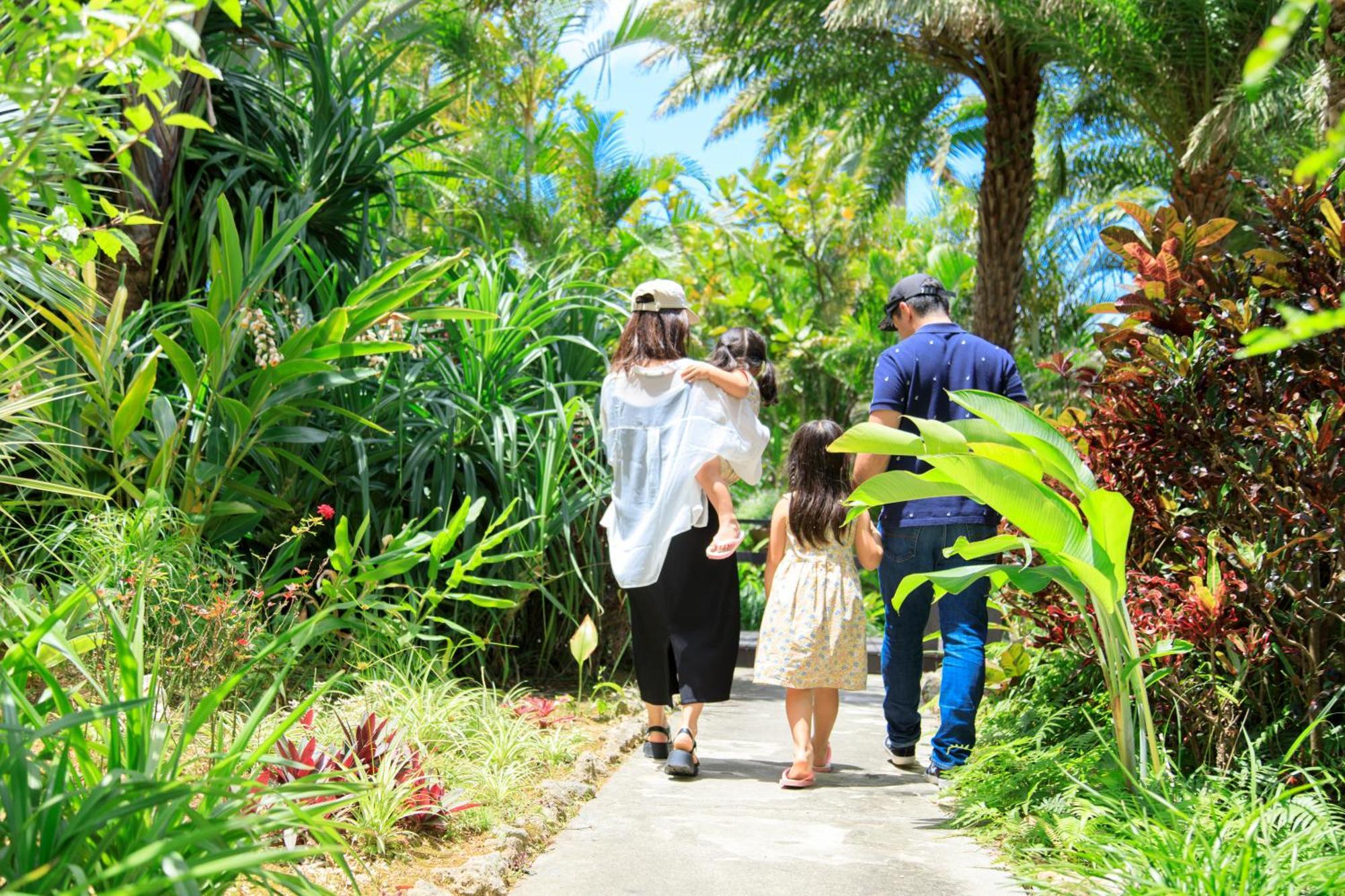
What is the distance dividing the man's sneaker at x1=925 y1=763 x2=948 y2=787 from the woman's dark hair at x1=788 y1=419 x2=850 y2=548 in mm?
954

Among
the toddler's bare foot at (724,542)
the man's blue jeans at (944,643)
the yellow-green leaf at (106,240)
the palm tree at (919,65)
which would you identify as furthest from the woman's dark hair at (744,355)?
the palm tree at (919,65)

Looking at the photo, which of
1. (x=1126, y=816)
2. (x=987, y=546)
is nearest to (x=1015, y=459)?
(x=987, y=546)

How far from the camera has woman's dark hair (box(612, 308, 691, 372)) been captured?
5.07 m

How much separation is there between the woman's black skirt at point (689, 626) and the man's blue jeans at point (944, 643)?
634 mm

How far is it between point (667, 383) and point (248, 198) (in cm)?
272

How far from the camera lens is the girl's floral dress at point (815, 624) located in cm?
478

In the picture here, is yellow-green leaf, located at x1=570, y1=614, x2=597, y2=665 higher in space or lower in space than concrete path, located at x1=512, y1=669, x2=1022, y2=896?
higher

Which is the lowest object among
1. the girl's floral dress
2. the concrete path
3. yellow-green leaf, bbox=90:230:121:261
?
the concrete path

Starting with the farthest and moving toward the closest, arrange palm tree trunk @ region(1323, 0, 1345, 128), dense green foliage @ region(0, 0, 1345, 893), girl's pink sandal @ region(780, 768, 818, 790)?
1. palm tree trunk @ region(1323, 0, 1345, 128)
2. girl's pink sandal @ region(780, 768, 818, 790)
3. dense green foliage @ region(0, 0, 1345, 893)

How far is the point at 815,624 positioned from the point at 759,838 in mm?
1161

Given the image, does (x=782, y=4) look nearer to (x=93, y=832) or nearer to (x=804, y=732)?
Answer: (x=804, y=732)

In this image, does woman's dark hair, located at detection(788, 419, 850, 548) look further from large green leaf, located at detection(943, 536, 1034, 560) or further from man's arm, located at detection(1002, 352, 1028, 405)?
large green leaf, located at detection(943, 536, 1034, 560)

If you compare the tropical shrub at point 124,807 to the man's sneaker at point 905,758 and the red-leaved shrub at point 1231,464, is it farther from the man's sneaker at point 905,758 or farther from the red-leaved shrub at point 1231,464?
the man's sneaker at point 905,758

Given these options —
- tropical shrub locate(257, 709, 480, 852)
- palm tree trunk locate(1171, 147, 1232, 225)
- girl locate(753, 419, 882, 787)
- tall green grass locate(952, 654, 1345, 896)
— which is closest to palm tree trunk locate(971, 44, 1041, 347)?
palm tree trunk locate(1171, 147, 1232, 225)
